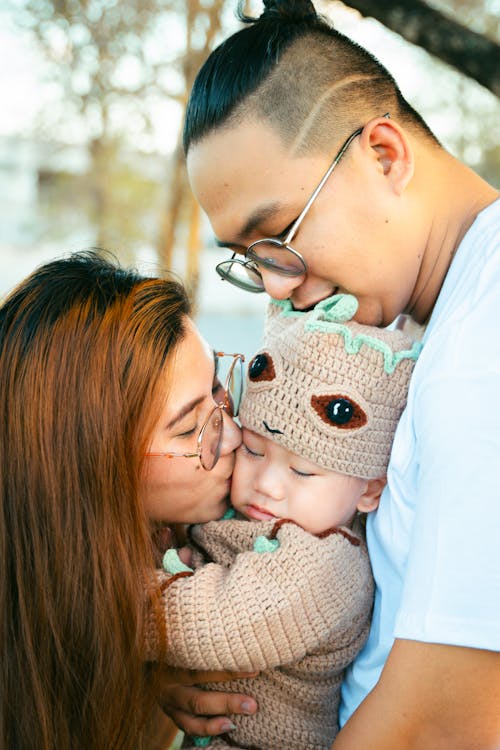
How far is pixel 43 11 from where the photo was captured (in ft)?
22.9

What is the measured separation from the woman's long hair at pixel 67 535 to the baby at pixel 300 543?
0.14 m

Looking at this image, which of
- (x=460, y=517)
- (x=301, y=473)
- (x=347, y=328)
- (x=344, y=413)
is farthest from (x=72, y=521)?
(x=460, y=517)

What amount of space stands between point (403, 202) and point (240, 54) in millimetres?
626

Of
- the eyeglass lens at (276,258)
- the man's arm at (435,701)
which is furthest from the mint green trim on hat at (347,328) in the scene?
the man's arm at (435,701)

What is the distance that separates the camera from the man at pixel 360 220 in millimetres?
1530

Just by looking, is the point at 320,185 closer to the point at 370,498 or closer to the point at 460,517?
the point at 370,498

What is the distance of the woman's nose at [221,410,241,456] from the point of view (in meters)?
2.08

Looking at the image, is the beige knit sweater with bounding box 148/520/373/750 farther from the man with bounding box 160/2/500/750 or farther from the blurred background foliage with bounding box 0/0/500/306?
the blurred background foliage with bounding box 0/0/500/306

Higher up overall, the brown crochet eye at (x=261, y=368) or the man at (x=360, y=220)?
the man at (x=360, y=220)

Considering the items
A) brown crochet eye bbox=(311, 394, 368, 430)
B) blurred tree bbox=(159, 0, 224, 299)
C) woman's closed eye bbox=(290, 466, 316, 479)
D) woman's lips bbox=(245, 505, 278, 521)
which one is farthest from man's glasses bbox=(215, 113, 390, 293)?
blurred tree bbox=(159, 0, 224, 299)

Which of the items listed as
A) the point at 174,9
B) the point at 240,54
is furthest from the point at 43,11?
the point at 240,54

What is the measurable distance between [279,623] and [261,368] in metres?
0.68

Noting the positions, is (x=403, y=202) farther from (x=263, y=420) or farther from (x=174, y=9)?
(x=174, y=9)

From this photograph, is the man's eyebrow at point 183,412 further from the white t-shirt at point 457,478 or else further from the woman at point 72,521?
the white t-shirt at point 457,478
